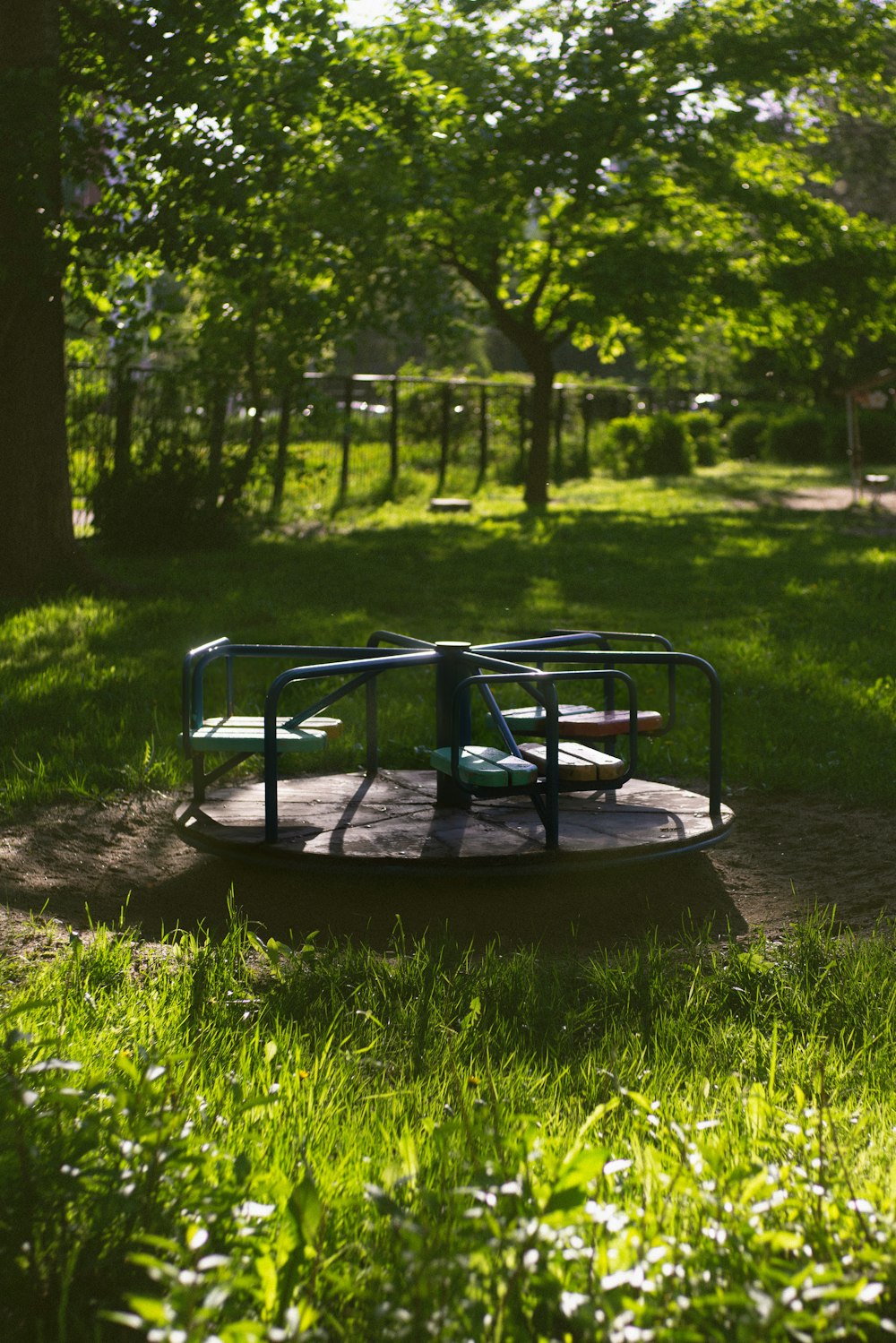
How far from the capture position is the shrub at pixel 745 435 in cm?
4075

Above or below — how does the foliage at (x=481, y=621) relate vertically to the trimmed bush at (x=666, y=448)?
below

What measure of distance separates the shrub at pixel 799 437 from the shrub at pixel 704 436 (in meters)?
1.58

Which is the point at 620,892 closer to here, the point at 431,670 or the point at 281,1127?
the point at 281,1127

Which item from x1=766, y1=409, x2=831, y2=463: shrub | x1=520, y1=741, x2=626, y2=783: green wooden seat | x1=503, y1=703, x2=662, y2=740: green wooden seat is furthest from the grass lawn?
x1=766, y1=409, x2=831, y2=463: shrub

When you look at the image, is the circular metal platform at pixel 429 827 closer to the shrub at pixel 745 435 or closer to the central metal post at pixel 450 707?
the central metal post at pixel 450 707

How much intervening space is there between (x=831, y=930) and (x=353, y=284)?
14600mm

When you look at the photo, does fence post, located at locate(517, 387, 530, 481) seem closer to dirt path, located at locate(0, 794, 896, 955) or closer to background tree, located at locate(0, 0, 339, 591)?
background tree, located at locate(0, 0, 339, 591)

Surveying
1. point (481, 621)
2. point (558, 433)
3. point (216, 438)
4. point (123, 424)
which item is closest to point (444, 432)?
point (558, 433)

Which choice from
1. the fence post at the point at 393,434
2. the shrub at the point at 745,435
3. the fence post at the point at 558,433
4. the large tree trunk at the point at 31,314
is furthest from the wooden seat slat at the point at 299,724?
the shrub at the point at 745,435

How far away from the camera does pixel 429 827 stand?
18.1 ft

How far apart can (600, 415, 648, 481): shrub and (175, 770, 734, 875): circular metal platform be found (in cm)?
2775

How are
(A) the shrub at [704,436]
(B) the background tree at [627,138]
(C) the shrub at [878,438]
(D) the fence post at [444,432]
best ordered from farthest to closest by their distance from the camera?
(A) the shrub at [704,436], (C) the shrub at [878,438], (D) the fence post at [444,432], (B) the background tree at [627,138]

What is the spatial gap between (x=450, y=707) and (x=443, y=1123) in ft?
9.45

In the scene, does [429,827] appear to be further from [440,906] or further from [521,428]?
[521,428]
